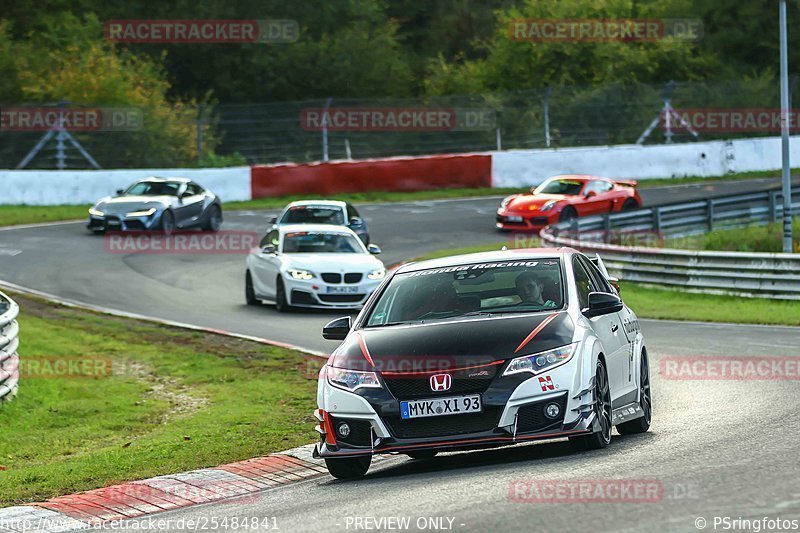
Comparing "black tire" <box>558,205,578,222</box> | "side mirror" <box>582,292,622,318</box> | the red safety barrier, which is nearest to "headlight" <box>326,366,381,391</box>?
"side mirror" <box>582,292,622,318</box>

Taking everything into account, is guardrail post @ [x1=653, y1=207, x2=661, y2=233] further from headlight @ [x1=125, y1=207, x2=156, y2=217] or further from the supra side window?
the supra side window

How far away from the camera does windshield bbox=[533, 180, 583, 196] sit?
35250 millimetres

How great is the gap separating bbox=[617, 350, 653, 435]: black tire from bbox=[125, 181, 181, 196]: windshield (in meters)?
22.1

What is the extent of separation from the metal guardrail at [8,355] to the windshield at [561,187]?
2205cm

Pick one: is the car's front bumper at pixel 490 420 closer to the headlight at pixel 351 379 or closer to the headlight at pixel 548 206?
the headlight at pixel 351 379

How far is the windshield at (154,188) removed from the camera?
32.3 metres

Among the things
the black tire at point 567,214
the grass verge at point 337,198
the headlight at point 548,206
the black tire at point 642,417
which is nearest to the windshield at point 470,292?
the black tire at point 642,417

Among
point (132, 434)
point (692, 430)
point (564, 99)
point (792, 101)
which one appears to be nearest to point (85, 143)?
point (564, 99)

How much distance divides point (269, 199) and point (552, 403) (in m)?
31.9

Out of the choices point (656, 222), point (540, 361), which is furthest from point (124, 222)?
point (540, 361)

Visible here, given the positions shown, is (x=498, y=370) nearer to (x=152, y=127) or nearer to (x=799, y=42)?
(x=152, y=127)

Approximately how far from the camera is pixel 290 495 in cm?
916

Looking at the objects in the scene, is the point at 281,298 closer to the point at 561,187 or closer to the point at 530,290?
the point at 530,290

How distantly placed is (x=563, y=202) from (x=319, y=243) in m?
11.7
